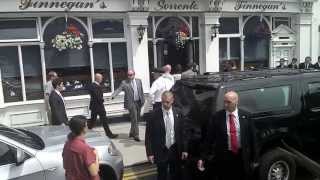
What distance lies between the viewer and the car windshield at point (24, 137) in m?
5.28

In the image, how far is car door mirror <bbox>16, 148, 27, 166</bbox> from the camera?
16.0ft

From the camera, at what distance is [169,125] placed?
5.36m

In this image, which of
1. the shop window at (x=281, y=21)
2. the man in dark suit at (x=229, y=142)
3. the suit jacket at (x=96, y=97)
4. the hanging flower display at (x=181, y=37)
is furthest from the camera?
the shop window at (x=281, y=21)

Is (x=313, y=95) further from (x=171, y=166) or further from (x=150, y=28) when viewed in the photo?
(x=150, y=28)

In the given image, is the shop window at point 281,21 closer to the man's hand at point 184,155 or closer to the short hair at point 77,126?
the man's hand at point 184,155

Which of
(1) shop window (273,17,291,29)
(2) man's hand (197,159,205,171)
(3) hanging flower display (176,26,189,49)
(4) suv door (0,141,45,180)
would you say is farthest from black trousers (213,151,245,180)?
(1) shop window (273,17,291,29)

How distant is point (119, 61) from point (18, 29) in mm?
3348

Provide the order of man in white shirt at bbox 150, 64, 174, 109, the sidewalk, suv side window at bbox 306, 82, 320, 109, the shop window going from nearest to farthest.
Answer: suv side window at bbox 306, 82, 320, 109 → the sidewalk → man in white shirt at bbox 150, 64, 174, 109 → the shop window

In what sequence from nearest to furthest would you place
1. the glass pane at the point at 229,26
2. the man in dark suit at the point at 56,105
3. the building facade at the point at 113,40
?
the man in dark suit at the point at 56,105, the building facade at the point at 113,40, the glass pane at the point at 229,26

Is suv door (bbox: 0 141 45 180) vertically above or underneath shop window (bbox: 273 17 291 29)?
underneath

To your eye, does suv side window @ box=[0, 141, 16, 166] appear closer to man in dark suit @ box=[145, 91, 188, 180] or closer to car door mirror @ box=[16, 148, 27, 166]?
car door mirror @ box=[16, 148, 27, 166]

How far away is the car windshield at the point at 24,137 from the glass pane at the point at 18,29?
19.8 feet

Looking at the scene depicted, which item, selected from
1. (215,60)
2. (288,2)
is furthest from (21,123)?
(288,2)

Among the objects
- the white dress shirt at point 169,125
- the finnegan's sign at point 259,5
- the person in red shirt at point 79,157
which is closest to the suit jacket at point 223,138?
the white dress shirt at point 169,125
